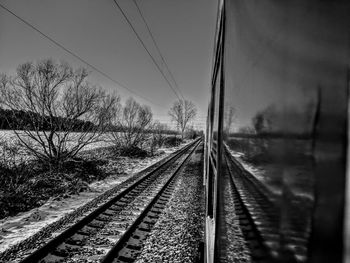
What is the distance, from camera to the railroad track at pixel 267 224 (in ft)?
1.28

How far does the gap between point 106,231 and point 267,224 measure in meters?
4.57

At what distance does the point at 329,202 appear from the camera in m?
0.29

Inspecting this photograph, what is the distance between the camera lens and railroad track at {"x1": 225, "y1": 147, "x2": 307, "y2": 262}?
391mm

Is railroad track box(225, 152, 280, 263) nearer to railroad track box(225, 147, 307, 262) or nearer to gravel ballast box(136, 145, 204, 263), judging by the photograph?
railroad track box(225, 147, 307, 262)

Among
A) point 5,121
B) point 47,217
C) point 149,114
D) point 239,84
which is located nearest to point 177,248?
point 47,217

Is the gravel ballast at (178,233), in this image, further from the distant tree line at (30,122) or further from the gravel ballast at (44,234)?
the distant tree line at (30,122)

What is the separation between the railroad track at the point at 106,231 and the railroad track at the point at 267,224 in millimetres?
3384

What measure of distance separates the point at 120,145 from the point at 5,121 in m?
11.0

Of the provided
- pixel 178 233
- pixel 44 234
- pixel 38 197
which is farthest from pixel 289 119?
pixel 38 197

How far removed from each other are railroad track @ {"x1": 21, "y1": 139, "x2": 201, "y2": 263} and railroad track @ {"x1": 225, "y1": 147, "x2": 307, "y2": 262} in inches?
133

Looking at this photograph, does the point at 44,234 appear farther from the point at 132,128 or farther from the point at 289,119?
the point at 132,128

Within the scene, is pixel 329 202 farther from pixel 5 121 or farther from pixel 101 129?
pixel 101 129

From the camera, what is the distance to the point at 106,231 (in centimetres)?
444

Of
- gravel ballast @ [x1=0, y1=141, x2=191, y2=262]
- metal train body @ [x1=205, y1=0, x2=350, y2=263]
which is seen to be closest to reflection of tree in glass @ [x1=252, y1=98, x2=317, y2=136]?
metal train body @ [x1=205, y1=0, x2=350, y2=263]
